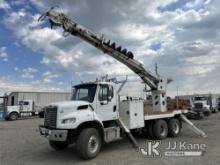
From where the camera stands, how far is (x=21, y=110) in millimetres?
31672

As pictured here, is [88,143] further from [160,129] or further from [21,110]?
[21,110]

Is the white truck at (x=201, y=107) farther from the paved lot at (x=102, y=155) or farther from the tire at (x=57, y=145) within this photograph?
the tire at (x=57, y=145)

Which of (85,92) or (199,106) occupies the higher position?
(85,92)

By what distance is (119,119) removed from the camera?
33.9 ft

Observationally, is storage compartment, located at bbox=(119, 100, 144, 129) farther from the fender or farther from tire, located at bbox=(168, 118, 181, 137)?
tire, located at bbox=(168, 118, 181, 137)

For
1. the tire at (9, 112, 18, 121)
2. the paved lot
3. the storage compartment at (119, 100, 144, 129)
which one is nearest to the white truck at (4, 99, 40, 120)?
the tire at (9, 112, 18, 121)

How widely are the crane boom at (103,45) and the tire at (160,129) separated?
2.11 metres

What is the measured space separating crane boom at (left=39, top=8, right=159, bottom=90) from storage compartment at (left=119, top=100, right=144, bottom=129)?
2380 millimetres

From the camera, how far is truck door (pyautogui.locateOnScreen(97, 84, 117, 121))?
9.59m

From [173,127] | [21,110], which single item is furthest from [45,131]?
[21,110]

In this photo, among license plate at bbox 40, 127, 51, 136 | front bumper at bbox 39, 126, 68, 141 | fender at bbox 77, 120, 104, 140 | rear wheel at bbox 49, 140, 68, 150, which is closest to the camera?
front bumper at bbox 39, 126, 68, 141

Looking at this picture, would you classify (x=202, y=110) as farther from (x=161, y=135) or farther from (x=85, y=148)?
(x=85, y=148)

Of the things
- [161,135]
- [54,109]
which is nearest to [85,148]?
[54,109]

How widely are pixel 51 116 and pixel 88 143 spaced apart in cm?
163
